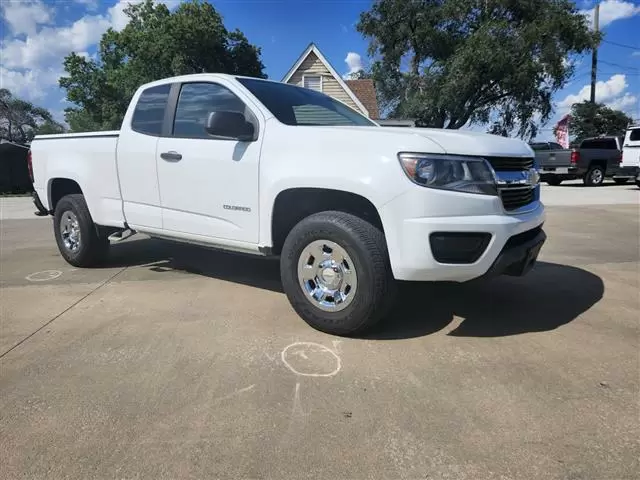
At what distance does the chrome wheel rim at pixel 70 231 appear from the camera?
5633 mm

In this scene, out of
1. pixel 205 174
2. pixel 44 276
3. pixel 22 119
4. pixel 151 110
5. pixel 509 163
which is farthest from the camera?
pixel 22 119

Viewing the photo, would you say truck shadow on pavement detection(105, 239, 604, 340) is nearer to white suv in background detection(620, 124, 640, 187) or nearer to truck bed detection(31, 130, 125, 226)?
truck bed detection(31, 130, 125, 226)

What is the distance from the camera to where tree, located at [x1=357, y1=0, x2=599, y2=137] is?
24.8m

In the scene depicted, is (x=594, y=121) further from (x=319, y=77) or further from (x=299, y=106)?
(x=299, y=106)

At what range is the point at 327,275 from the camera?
353cm

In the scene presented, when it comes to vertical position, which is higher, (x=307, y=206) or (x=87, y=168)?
(x=87, y=168)

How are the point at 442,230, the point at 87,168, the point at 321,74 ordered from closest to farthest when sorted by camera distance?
1. the point at 442,230
2. the point at 87,168
3. the point at 321,74

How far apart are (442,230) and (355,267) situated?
627 millimetres

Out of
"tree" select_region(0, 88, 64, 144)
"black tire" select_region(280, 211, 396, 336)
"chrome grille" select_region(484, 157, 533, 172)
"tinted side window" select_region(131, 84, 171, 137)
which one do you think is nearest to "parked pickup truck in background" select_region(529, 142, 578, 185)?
Answer: "chrome grille" select_region(484, 157, 533, 172)

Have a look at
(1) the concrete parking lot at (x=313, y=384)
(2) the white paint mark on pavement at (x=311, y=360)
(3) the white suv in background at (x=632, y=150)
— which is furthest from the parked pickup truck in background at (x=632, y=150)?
(2) the white paint mark on pavement at (x=311, y=360)

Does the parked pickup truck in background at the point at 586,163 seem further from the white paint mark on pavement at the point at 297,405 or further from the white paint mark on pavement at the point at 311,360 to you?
the white paint mark on pavement at the point at 297,405

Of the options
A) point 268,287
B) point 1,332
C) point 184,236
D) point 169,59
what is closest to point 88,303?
point 1,332

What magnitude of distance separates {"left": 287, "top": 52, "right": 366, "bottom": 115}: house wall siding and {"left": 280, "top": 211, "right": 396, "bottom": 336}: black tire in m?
24.4

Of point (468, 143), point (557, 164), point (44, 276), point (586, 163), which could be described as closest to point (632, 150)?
point (586, 163)
